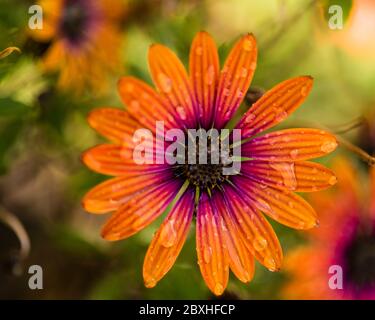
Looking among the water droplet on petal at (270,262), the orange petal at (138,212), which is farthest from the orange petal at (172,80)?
the water droplet on petal at (270,262)

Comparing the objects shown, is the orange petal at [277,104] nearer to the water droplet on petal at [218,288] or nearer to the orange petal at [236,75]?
the orange petal at [236,75]

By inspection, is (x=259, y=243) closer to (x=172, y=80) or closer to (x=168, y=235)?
(x=168, y=235)

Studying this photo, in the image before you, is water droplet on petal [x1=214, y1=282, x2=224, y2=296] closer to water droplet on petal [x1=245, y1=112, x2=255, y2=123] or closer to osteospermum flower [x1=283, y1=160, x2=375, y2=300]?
water droplet on petal [x1=245, y1=112, x2=255, y2=123]

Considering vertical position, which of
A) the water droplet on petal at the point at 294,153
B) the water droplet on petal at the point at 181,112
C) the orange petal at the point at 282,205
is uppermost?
the water droplet on petal at the point at 181,112

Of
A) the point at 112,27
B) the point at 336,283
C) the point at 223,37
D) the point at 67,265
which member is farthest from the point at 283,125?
the point at 67,265

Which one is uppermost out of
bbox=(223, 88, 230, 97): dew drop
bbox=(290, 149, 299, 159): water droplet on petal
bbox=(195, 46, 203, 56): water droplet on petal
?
bbox=(195, 46, 203, 56): water droplet on petal

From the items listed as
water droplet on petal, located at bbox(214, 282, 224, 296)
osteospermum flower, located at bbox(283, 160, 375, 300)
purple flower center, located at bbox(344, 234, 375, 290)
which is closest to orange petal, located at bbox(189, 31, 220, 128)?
water droplet on petal, located at bbox(214, 282, 224, 296)

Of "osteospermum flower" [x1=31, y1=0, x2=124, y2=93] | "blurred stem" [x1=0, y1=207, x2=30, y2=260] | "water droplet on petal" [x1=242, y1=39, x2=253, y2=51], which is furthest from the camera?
"osteospermum flower" [x1=31, y1=0, x2=124, y2=93]
